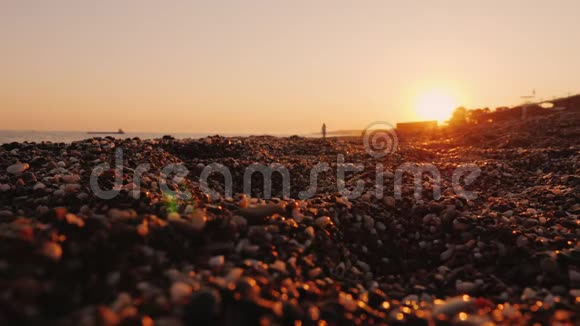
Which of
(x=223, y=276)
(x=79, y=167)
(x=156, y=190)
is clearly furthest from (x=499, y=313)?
(x=79, y=167)

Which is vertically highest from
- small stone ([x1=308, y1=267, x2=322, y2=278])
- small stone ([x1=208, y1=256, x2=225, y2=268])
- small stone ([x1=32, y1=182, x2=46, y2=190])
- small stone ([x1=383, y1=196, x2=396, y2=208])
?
small stone ([x1=32, y1=182, x2=46, y2=190])

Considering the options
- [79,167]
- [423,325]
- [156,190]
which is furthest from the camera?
[79,167]

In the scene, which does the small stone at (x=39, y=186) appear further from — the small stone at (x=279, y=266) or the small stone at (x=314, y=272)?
the small stone at (x=314, y=272)

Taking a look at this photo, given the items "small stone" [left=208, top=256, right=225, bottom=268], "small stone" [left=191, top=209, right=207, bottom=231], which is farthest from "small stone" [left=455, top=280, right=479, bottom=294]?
"small stone" [left=191, top=209, right=207, bottom=231]

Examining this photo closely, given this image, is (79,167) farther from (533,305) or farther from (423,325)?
(533,305)

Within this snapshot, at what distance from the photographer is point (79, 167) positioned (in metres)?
5.49

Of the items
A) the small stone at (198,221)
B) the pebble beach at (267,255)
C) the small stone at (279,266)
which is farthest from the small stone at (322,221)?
the small stone at (198,221)

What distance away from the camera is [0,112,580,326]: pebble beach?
219cm

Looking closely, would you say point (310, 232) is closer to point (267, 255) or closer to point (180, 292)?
point (267, 255)

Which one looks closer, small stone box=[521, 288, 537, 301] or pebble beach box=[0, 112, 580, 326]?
pebble beach box=[0, 112, 580, 326]

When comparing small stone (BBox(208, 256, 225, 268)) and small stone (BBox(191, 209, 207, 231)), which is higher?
small stone (BBox(191, 209, 207, 231))

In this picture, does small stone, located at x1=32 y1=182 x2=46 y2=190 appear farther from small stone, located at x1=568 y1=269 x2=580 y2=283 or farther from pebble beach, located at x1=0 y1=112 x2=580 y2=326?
small stone, located at x1=568 y1=269 x2=580 y2=283

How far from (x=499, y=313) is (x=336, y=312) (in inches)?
45.7

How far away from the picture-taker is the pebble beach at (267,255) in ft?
7.20
